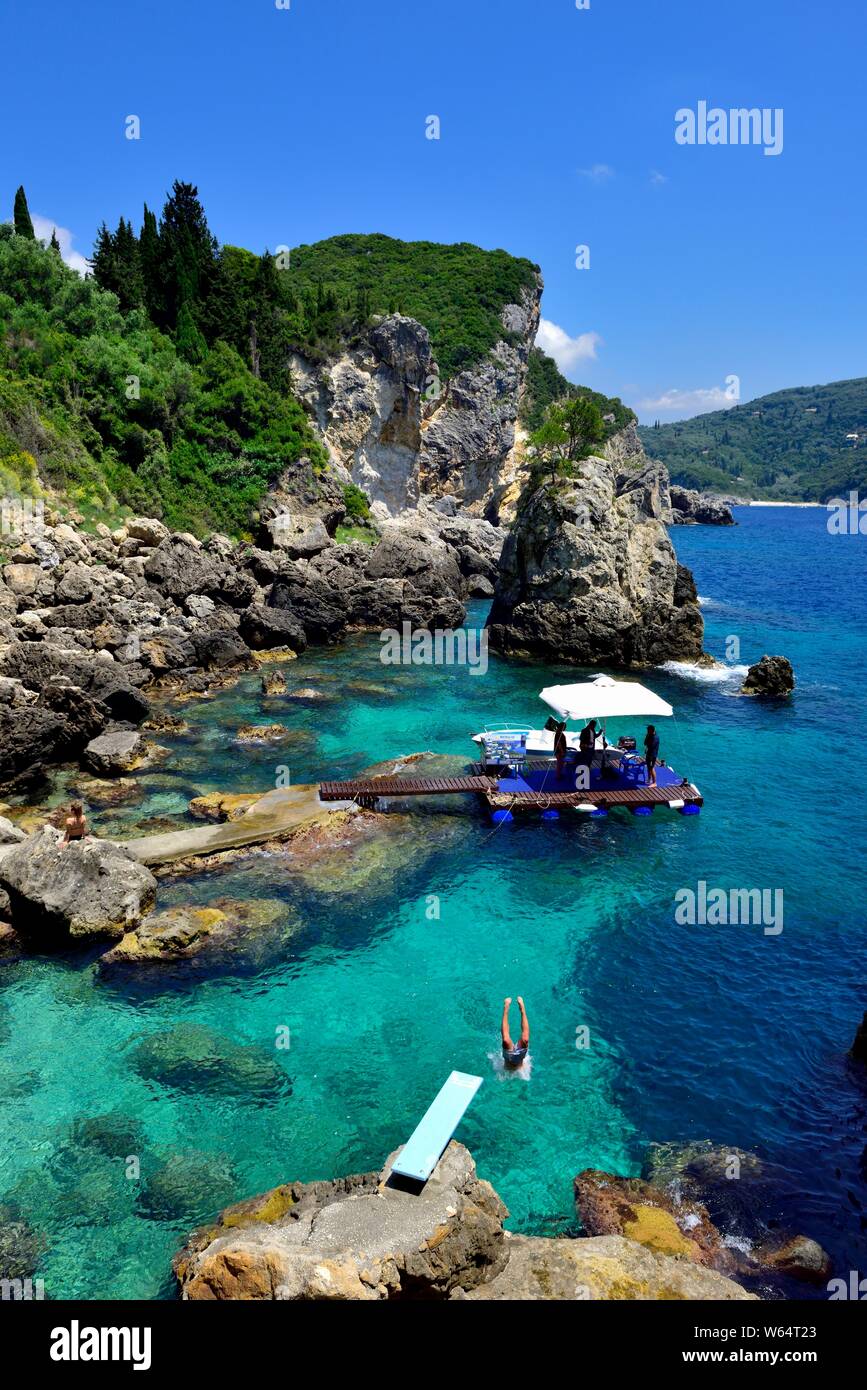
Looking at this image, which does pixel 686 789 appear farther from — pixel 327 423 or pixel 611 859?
pixel 327 423

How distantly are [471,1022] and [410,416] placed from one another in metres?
67.9

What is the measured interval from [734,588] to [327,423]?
1627 inches

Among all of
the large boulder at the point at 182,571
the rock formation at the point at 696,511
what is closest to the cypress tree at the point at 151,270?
the large boulder at the point at 182,571

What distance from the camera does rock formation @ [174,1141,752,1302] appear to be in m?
7.89

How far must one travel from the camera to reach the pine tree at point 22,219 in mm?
58156

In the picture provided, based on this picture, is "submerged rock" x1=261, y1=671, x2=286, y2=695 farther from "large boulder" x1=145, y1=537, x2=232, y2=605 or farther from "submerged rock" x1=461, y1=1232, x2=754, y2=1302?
"submerged rock" x1=461, y1=1232, x2=754, y2=1302

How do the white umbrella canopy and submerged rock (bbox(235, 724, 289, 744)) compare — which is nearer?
the white umbrella canopy

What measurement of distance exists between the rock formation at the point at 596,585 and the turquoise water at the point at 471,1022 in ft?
52.6

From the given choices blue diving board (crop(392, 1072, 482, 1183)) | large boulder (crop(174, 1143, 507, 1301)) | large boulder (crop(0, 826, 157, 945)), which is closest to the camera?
large boulder (crop(174, 1143, 507, 1301))

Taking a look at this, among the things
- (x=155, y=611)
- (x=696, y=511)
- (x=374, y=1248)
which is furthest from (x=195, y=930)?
(x=696, y=511)

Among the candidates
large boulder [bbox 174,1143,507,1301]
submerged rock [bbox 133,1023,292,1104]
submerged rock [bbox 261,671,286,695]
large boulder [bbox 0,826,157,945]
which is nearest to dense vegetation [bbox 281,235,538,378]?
submerged rock [bbox 261,671,286,695]

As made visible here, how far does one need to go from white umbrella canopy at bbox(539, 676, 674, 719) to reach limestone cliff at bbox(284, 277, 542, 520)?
4799 cm
